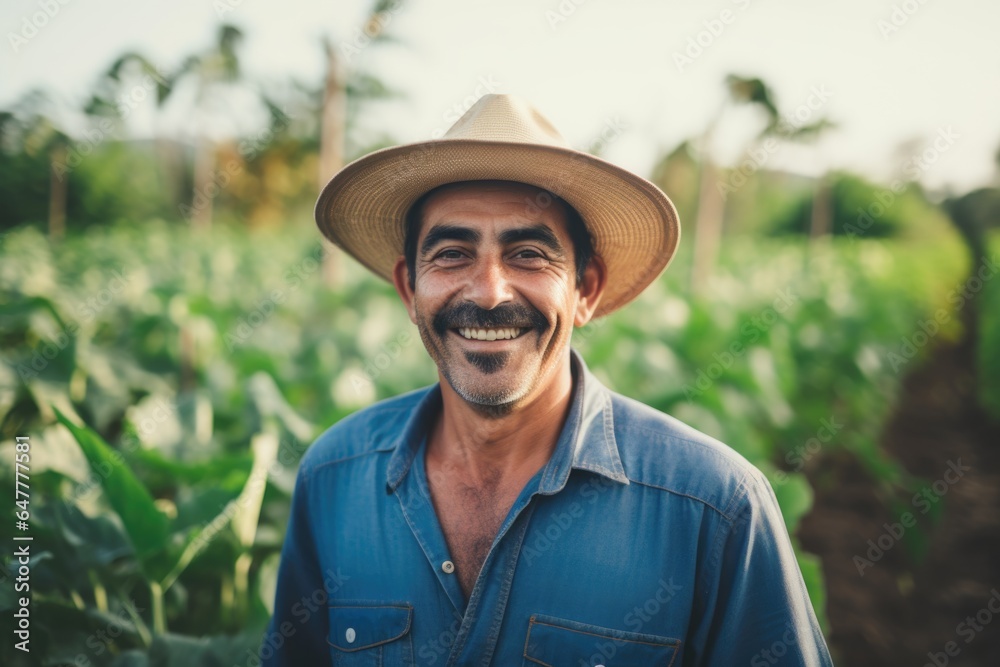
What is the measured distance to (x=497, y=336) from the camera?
1.71m

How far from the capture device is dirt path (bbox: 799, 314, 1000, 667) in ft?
12.9

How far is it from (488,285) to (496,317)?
0.28 feet

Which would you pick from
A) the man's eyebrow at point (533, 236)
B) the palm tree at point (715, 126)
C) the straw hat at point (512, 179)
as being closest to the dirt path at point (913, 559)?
the straw hat at point (512, 179)

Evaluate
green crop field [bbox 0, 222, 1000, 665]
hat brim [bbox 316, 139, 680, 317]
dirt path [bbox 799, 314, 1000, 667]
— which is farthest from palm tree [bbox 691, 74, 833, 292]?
hat brim [bbox 316, 139, 680, 317]

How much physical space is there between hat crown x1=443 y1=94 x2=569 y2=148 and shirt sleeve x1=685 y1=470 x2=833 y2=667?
101 cm

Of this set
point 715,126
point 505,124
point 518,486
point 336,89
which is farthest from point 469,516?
point 715,126

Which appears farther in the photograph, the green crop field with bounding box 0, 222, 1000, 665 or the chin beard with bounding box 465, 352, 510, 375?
the green crop field with bounding box 0, 222, 1000, 665

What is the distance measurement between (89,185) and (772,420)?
40.8 m

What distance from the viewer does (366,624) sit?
1.74 metres

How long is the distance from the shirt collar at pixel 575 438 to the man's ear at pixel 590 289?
124mm

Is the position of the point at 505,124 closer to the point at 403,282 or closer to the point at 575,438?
the point at 403,282

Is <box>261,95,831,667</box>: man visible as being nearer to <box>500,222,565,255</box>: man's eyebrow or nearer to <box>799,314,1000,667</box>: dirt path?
<box>500,222,565,255</box>: man's eyebrow

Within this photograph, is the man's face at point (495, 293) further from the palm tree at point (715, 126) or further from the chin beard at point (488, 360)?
the palm tree at point (715, 126)

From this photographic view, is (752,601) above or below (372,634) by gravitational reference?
above
